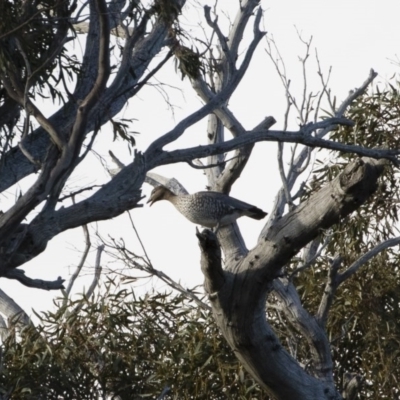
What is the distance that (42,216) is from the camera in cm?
597

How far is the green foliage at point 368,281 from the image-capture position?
845cm

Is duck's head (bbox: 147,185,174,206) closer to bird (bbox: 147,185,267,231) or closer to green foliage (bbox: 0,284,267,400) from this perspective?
bird (bbox: 147,185,267,231)

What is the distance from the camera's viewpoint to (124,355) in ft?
27.3

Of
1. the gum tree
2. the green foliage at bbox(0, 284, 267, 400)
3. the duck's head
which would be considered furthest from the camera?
the duck's head

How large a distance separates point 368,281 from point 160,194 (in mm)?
1883

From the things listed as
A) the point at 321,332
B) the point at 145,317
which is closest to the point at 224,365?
the point at 145,317

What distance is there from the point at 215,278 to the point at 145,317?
9.98ft

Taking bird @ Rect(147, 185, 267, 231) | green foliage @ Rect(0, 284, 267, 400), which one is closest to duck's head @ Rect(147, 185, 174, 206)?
bird @ Rect(147, 185, 267, 231)

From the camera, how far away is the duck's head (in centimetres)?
950

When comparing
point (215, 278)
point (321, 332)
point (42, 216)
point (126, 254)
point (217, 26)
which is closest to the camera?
point (215, 278)

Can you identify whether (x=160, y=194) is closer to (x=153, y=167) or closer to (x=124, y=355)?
(x=124, y=355)

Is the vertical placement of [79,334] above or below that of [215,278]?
above

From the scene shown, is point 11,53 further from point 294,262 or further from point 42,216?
point 294,262

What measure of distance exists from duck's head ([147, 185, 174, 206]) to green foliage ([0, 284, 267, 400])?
1.25 metres
